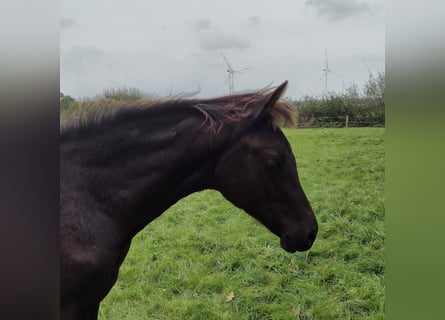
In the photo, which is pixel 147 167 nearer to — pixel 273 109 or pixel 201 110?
pixel 201 110

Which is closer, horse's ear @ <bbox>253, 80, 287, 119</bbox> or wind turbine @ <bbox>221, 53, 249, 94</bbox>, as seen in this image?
horse's ear @ <bbox>253, 80, 287, 119</bbox>

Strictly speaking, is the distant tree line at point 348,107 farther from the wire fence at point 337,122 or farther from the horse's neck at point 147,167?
the horse's neck at point 147,167

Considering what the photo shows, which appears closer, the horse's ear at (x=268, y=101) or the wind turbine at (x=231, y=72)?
the horse's ear at (x=268, y=101)

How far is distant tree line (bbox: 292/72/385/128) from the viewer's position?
1757mm

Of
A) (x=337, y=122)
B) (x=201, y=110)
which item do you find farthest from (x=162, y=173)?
(x=337, y=122)

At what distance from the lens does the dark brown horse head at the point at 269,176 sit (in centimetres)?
172

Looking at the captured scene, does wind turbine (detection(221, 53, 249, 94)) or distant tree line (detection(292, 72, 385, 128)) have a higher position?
wind turbine (detection(221, 53, 249, 94))

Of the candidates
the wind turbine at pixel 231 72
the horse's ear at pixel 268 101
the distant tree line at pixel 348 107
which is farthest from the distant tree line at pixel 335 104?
the wind turbine at pixel 231 72

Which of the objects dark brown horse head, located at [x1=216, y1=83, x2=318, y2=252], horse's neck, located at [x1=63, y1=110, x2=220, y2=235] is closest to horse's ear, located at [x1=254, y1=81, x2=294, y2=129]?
dark brown horse head, located at [x1=216, y1=83, x2=318, y2=252]

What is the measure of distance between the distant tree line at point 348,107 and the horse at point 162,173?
0.10m

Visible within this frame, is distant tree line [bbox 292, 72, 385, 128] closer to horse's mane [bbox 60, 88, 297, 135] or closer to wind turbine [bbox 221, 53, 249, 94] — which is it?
horse's mane [bbox 60, 88, 297, 135]

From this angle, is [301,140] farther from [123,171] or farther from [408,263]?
[123,171]

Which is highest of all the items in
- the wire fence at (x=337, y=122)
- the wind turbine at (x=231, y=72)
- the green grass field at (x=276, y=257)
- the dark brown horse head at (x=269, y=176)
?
the wind turbine at (x=231, y=72)

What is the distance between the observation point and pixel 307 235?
1734 millimetres
